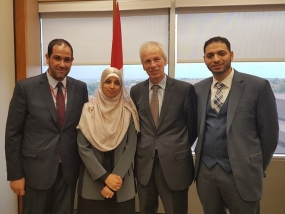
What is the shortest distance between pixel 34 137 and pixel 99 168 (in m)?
0.48

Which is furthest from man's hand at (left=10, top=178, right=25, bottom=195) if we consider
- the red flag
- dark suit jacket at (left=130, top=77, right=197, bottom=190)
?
the red flag

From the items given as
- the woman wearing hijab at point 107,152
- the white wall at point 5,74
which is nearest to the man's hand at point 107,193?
the woman wearing hijab at point 107,152

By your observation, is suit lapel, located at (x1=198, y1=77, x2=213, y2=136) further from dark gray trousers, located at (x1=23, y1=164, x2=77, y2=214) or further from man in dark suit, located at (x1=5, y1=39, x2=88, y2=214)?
dark gray trousers, located at (x1=23, y1=164, x2=77, y2=214)

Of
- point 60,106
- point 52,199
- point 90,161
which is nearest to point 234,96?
point 90,161

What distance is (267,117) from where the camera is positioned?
150cm

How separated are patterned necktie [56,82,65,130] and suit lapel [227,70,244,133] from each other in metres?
1.10

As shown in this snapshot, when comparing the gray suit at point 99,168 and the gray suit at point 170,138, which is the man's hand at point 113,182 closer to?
the gray suit at point 99,168

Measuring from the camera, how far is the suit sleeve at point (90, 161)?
1.55 m

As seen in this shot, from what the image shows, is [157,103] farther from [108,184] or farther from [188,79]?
[188,79]

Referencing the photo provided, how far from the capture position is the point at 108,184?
156 centimetres

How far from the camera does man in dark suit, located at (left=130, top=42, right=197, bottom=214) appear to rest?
165cm

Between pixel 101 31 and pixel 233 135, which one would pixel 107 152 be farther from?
pixel 101 31

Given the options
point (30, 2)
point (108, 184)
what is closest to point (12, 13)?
point (30, 2)

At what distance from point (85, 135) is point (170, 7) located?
1.83m
